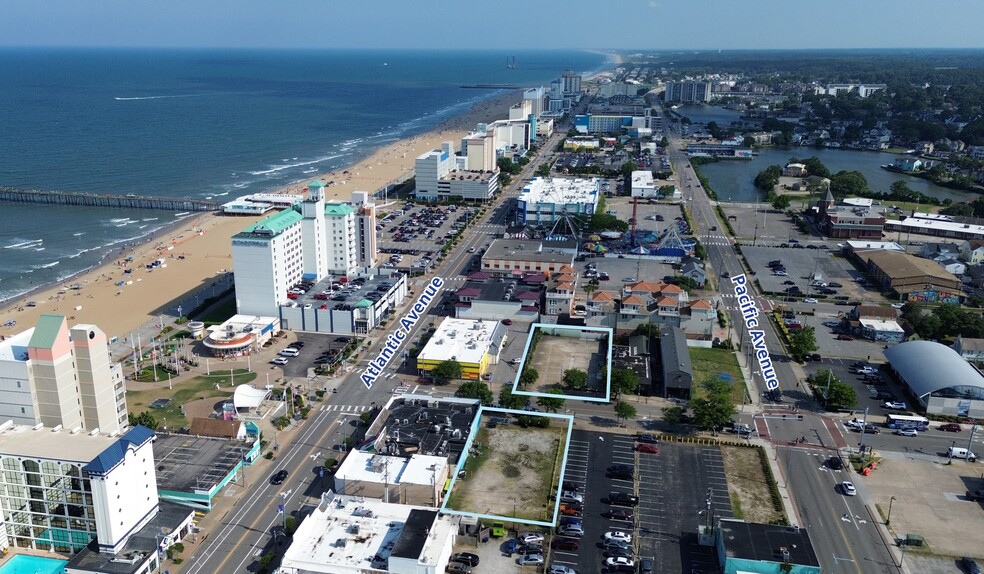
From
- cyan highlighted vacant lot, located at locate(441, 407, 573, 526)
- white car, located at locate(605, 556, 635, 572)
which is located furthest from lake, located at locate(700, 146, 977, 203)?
white car, located at locate(605, 556, 635, 572)

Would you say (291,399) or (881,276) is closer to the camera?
(291,399)

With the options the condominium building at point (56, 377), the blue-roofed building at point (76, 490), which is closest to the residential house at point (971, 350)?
the blue-roofed building at point (76, 490)

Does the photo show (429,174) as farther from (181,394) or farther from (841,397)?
(841,397)

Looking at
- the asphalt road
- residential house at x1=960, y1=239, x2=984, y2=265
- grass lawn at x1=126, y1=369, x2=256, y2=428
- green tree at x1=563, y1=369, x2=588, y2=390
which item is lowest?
the asphalt road

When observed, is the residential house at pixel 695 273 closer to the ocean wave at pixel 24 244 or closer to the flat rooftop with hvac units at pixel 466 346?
the flat rooftop with hvac units at pixel 466 346

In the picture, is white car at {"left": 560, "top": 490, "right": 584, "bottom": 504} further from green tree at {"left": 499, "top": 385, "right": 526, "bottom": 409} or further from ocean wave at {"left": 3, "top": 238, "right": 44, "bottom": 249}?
ocean wave at {"left": 3, "top": 238, "right": 44, "bottom": 249}

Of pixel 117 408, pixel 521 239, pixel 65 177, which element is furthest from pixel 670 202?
pixel 65 177

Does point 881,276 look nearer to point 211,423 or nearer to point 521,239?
point 521,239
